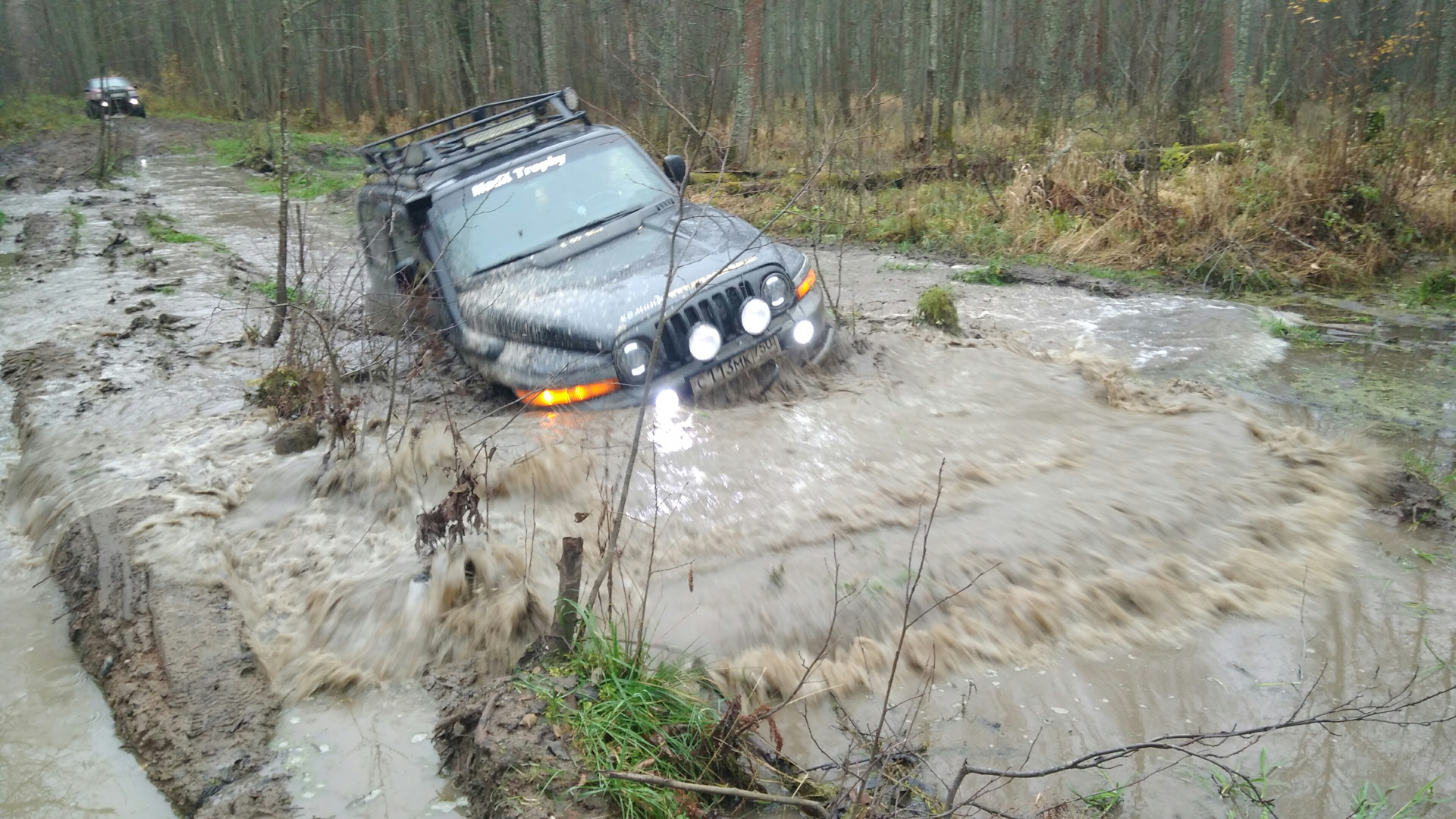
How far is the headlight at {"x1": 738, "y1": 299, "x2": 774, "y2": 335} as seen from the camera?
5.14 meters

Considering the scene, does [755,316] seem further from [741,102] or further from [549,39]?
[549,39]

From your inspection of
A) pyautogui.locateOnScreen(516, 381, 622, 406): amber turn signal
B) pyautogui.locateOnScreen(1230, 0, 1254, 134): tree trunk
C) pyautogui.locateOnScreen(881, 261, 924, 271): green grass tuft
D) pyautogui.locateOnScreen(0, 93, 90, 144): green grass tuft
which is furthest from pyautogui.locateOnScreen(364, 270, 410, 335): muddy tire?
pyautogui.locateOnScreen(0, 93, 90, 144): green grass tuft

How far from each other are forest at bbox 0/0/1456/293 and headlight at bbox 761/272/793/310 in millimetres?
801

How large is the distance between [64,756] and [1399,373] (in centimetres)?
738

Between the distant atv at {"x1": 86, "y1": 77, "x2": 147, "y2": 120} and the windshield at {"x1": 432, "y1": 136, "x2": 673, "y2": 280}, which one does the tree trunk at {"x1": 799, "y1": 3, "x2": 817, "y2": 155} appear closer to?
the windshield at {"x1": 432, "y1": 136, "x2": 673, "y2": 280}

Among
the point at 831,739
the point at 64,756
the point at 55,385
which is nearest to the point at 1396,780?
the point at 831,739

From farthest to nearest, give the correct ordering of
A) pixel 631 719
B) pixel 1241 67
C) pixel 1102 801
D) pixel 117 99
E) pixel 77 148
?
pixel 117 99 < pixel 77 148 < pixel 1241 67 < pixel 631 719 < pixel 1102 801

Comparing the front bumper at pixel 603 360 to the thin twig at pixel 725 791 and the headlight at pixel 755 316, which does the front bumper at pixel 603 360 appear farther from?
the thin twig at pixel 725 791

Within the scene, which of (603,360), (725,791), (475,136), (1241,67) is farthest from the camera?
(1241,67)

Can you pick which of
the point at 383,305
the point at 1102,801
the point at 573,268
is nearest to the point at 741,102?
the point at 383,305

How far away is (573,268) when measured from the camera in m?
5.51

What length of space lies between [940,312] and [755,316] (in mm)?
2727

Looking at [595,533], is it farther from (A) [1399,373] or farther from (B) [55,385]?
(A) [1399,373]

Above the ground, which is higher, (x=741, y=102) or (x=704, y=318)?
(x=741, y=102)
